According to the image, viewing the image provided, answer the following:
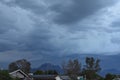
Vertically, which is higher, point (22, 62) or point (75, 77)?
point (22, 62)

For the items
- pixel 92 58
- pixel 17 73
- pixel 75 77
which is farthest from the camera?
pixel 92 58

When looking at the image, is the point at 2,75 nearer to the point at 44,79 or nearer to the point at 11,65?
the point at 44,79

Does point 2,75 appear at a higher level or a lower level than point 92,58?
lower

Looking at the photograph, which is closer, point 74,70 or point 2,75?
point 2,75

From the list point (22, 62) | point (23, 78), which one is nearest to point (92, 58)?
point (22, 62)

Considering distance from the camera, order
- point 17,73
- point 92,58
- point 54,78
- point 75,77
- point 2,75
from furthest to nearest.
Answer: point 92,58, point 75,77, point 54,78, point 17,73, point 2,75

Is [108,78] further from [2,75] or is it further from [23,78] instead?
[2,75]

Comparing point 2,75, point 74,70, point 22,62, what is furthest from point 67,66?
point 2,75

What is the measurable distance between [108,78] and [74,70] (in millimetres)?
12664

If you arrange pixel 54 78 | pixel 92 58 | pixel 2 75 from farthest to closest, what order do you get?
1. pixel 92 58
2. pixel 54 78
3. pixel 2 75

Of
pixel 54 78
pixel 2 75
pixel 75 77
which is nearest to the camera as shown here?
pixel 2 75

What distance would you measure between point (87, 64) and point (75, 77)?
1077 centimetres

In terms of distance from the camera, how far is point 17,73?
77625 mm

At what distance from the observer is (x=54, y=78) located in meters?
88.8
